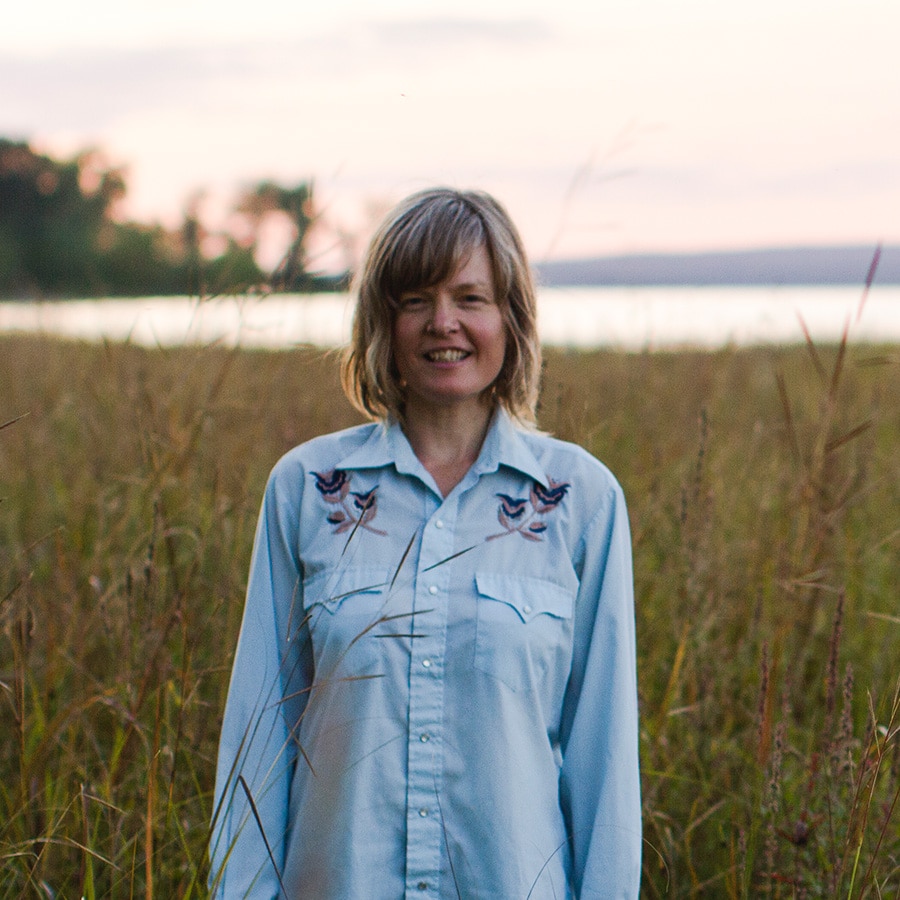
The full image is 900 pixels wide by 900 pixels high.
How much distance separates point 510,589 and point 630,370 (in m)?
3.19

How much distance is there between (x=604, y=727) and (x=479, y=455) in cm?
51

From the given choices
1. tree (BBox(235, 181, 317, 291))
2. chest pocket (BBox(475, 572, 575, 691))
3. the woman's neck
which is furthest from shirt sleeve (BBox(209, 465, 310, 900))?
tree (BBox(235, 181, 317, 291))

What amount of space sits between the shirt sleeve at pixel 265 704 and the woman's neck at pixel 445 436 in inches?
9.1

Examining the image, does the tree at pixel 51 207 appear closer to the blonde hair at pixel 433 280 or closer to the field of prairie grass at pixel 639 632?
the field of prairie grass at pixel 639 632

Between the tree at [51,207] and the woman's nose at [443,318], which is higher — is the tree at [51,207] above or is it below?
above

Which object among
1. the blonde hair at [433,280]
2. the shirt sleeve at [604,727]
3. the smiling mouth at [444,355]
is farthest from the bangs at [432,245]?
the shirt sleeve at [604,727]

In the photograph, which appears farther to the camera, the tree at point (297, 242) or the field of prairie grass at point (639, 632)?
the tree at point (297, 242)

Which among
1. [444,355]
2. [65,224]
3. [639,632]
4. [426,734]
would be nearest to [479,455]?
[444,355]

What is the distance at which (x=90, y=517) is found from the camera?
3.40 meters

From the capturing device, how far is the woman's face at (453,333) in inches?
67.7

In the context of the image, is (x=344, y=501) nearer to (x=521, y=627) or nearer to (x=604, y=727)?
(x=521, y=627)

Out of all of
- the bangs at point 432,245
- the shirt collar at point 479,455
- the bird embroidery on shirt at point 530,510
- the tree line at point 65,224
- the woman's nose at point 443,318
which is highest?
the tree line at point 65,224

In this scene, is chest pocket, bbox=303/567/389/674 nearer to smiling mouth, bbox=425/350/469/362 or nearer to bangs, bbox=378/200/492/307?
smiling mouth, bbox=425/350/469/362

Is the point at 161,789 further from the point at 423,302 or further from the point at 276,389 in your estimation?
the point at 276,389
